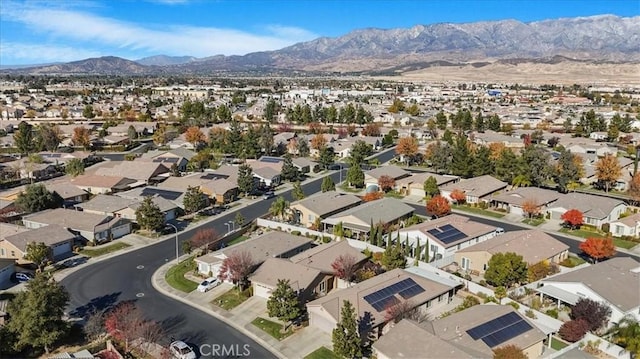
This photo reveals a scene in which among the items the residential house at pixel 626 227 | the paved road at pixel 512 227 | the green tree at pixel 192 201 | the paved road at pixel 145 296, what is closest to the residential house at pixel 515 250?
the paved road at pixel 512 227

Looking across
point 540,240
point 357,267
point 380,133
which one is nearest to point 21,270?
point 357,267

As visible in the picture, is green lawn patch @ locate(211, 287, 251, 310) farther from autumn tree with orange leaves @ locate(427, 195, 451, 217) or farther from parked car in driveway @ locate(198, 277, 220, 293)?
autumn tree with orange leaves @ locate(427, 195, 451, 217)

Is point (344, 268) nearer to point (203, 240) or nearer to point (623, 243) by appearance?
point (203, 240)

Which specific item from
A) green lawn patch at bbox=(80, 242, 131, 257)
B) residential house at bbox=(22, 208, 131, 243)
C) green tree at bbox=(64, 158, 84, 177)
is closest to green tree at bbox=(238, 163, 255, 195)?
residential house at bbox=(22, 208, 131, 243)

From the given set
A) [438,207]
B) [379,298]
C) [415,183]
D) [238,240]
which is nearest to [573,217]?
[438,207]

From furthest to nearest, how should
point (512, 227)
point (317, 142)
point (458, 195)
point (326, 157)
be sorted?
point (317, 142) → point (326, 157) → point (458, 195) → point (512, 227)

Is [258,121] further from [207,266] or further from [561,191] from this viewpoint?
[207,266]
